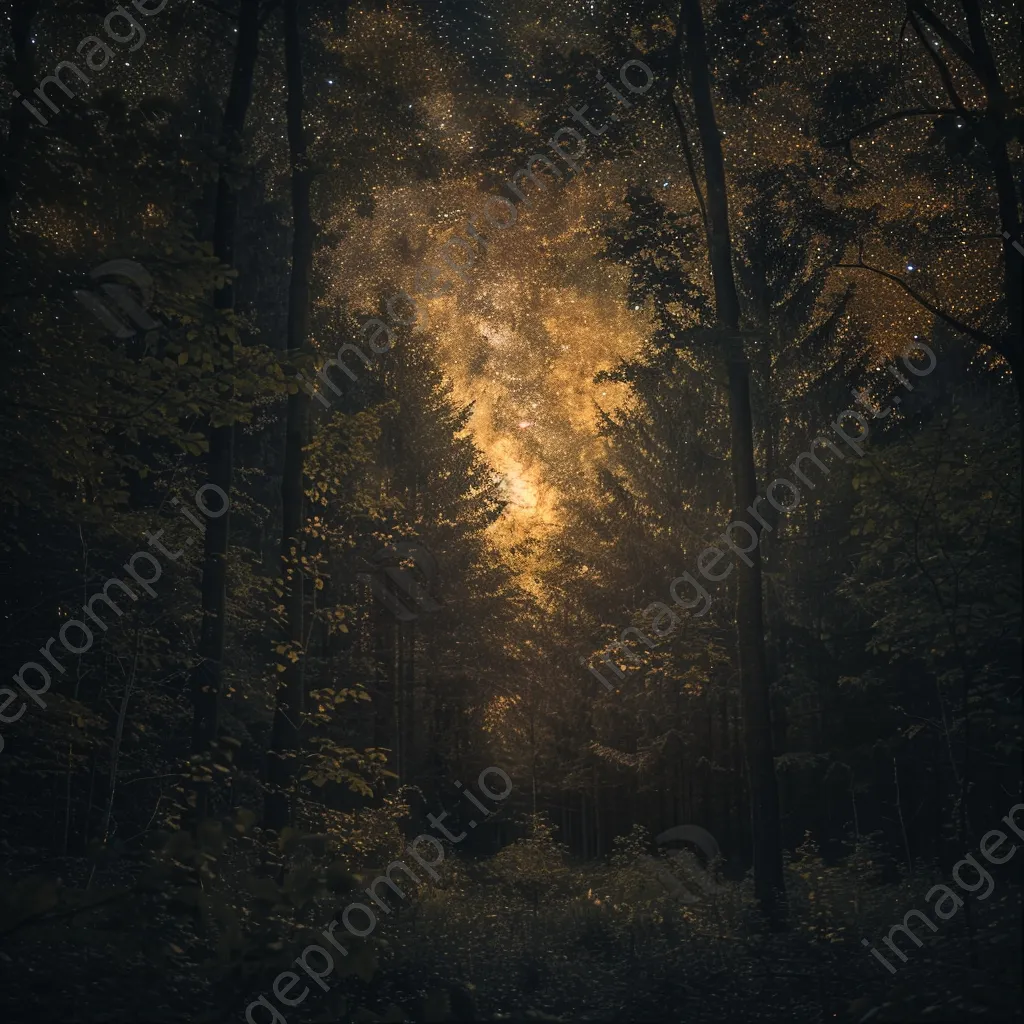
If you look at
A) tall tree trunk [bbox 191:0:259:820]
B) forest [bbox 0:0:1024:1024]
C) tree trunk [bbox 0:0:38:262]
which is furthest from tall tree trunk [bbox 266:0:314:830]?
tree trunk [bbox 0:0:38:262]

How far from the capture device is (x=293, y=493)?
12.9 metres

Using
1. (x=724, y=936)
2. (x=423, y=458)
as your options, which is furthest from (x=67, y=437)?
(x=423, y=458)

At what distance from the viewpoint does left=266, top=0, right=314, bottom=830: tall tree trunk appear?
12.1m

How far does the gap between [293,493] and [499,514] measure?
16252 millimetres

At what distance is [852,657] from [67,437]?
15654mm

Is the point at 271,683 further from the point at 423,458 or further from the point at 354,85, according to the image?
the point at 423,458

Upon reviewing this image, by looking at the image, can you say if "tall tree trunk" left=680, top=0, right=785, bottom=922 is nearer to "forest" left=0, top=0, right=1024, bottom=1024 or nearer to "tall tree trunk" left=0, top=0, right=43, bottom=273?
"forest" left=0, top=0, right=1024, bottom=1024

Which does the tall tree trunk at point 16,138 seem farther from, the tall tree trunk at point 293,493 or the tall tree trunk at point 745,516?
the tall tree trunk at point 745,516

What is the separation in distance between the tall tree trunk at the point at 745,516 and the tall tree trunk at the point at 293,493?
5563 millimetres

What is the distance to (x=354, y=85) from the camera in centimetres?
1550

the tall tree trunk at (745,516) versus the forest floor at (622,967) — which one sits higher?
the tall tree trunk at (745,516)

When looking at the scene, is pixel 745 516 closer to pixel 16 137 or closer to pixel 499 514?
pixel 16 137

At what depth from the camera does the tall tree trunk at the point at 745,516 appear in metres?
12.3

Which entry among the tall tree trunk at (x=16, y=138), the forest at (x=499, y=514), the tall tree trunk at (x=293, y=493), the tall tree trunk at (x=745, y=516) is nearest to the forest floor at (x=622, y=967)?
the forest at (x=499, y=514)
